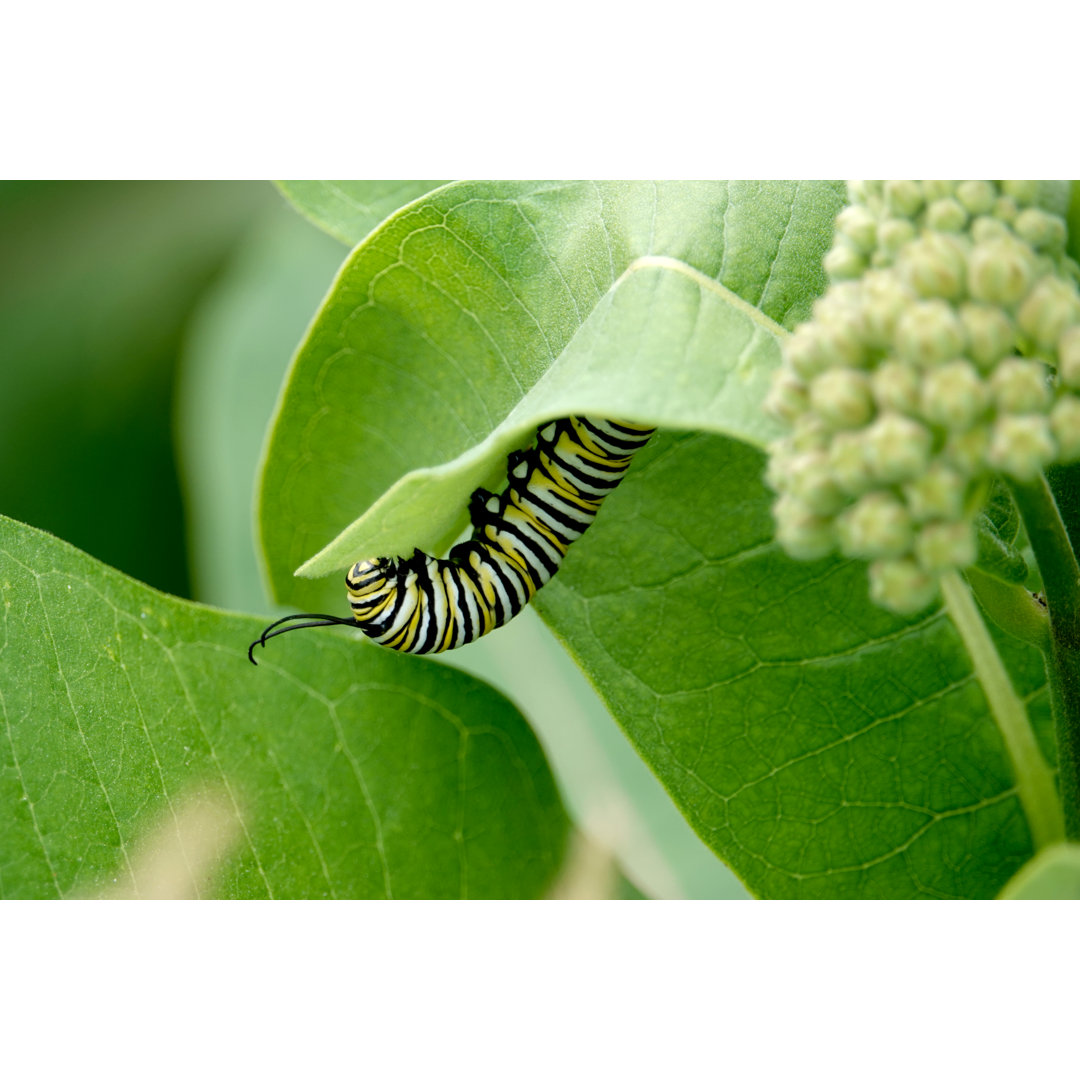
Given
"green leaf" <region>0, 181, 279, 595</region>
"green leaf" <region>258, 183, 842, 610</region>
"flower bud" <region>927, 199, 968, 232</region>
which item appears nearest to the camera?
"flower bud" <region>927, 199, 968, 232</region>

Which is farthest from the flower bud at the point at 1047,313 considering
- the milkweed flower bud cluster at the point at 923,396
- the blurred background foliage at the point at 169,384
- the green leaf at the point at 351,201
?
the blurred background foliage at the point at 169,384

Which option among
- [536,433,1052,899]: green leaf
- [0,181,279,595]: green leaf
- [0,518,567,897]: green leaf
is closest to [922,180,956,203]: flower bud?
[536,433,1052,899]: green leaf

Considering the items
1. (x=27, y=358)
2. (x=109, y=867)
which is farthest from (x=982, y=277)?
(x=27, y=358)

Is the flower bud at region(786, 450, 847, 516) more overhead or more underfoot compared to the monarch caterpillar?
more overhead

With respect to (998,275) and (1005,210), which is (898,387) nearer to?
(998,275)

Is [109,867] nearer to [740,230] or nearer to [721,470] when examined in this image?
[721,470]

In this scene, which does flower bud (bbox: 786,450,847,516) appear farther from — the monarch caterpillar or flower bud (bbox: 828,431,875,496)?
the monarch caterpillar

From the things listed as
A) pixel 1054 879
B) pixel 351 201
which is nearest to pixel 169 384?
→ pixel 351 201
